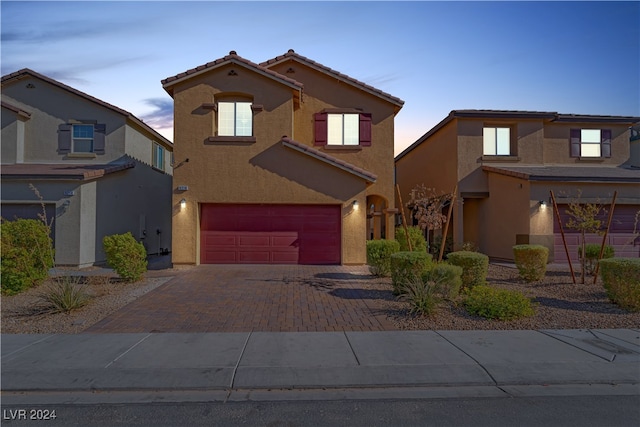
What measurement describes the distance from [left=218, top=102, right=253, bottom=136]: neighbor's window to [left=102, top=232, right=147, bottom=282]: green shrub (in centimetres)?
580

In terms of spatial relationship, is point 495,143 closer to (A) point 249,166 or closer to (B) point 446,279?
(A) point 249,166

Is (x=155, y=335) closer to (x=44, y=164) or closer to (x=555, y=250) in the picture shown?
(x=44, y=164)

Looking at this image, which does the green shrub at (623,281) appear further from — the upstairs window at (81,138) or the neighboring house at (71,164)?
the upstairs window at (81,138)

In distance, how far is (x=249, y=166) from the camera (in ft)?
53.7

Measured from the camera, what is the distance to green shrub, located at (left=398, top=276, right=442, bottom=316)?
9.02 m

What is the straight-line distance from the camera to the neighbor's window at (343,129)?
19062 millimetres

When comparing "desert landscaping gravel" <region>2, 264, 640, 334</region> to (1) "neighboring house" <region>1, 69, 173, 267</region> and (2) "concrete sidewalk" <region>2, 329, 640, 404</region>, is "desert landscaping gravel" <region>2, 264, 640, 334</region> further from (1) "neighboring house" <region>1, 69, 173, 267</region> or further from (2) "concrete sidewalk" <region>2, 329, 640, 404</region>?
Answer: (1) "neighboring house" <region>1, 69, 173, 267</region>

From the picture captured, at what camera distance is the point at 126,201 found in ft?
63.7

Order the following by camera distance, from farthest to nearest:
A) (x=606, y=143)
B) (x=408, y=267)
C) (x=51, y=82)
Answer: (x=606, y=143)
(x=51, y=82)
(x=408, y=267)

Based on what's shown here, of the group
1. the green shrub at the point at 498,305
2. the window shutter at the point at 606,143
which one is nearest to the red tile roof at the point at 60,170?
the green shrub at the point at 498,305

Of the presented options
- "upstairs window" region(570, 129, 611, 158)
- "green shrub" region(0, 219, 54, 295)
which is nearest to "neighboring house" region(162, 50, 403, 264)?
"green shrub" region(0, 219, 54, 295)

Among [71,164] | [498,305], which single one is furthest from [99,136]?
[498,305]

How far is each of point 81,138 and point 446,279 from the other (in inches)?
642

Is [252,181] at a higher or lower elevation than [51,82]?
lower
